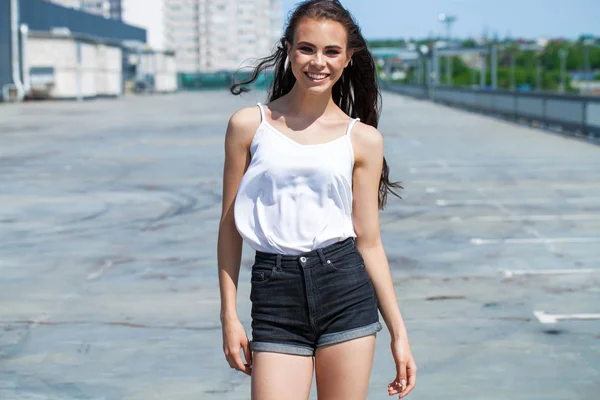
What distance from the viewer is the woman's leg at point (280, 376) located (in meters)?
3.46

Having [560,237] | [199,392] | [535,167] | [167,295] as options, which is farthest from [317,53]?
[535,167]

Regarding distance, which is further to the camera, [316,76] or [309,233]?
[316,76]

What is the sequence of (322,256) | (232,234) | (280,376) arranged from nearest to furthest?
(280,376)
(322,256)
(232,234)

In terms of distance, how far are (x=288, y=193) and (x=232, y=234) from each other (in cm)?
26

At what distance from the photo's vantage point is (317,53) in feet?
12.1

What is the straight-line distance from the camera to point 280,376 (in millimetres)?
3498

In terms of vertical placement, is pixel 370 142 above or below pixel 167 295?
above

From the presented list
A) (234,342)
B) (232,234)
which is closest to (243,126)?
(232,234)

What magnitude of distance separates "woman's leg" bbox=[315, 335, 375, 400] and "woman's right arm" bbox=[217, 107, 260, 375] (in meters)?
0.27

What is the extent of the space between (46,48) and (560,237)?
218 feet

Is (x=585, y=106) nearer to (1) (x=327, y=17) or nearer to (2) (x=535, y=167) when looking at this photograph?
(2) (x=535, y=167)

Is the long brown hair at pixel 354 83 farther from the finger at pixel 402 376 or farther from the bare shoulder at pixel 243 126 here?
the finger at pixel 402 376

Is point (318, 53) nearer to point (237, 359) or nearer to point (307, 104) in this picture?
point (307, 104)

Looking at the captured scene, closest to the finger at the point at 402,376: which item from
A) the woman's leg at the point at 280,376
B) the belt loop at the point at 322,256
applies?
the woman's leg at the point at 280,376
